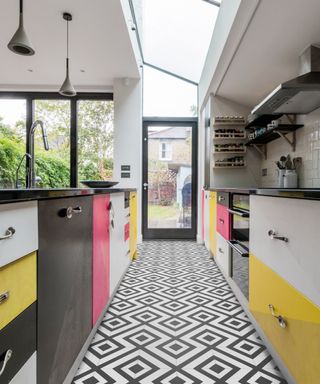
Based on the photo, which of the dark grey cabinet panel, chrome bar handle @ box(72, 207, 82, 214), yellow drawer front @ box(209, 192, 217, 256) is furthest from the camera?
yellow drawer front @ box(209, 192, 217, 256)

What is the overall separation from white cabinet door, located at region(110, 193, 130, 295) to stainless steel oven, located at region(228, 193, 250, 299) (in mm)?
873

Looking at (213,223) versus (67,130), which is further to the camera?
(67,130)

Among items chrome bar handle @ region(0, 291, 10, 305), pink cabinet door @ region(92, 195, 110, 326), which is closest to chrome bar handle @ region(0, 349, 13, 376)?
chrome bar handle @ region(0, 291, 10, 305)

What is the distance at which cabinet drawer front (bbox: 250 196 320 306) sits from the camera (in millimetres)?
892

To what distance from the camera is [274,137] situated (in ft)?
10.1

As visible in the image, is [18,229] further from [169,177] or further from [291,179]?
[169,177]

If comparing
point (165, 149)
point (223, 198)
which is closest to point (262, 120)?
Result: point (223, 198)

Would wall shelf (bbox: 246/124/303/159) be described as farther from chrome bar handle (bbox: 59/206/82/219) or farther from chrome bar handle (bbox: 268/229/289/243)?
chrome bar handle (bbox: 59/206/82/219)

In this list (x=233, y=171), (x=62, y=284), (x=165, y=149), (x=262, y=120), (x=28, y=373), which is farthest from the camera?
(x=165, y=149)

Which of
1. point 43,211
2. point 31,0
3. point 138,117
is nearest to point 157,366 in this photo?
point 43,211

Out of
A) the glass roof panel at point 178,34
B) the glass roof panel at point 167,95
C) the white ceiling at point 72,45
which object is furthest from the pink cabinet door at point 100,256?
the glass roof panel at point 167,95

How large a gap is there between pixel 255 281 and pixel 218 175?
2287mm

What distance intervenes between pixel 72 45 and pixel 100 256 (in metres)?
2.70

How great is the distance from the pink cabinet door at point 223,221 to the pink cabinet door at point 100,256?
41.3 inches
